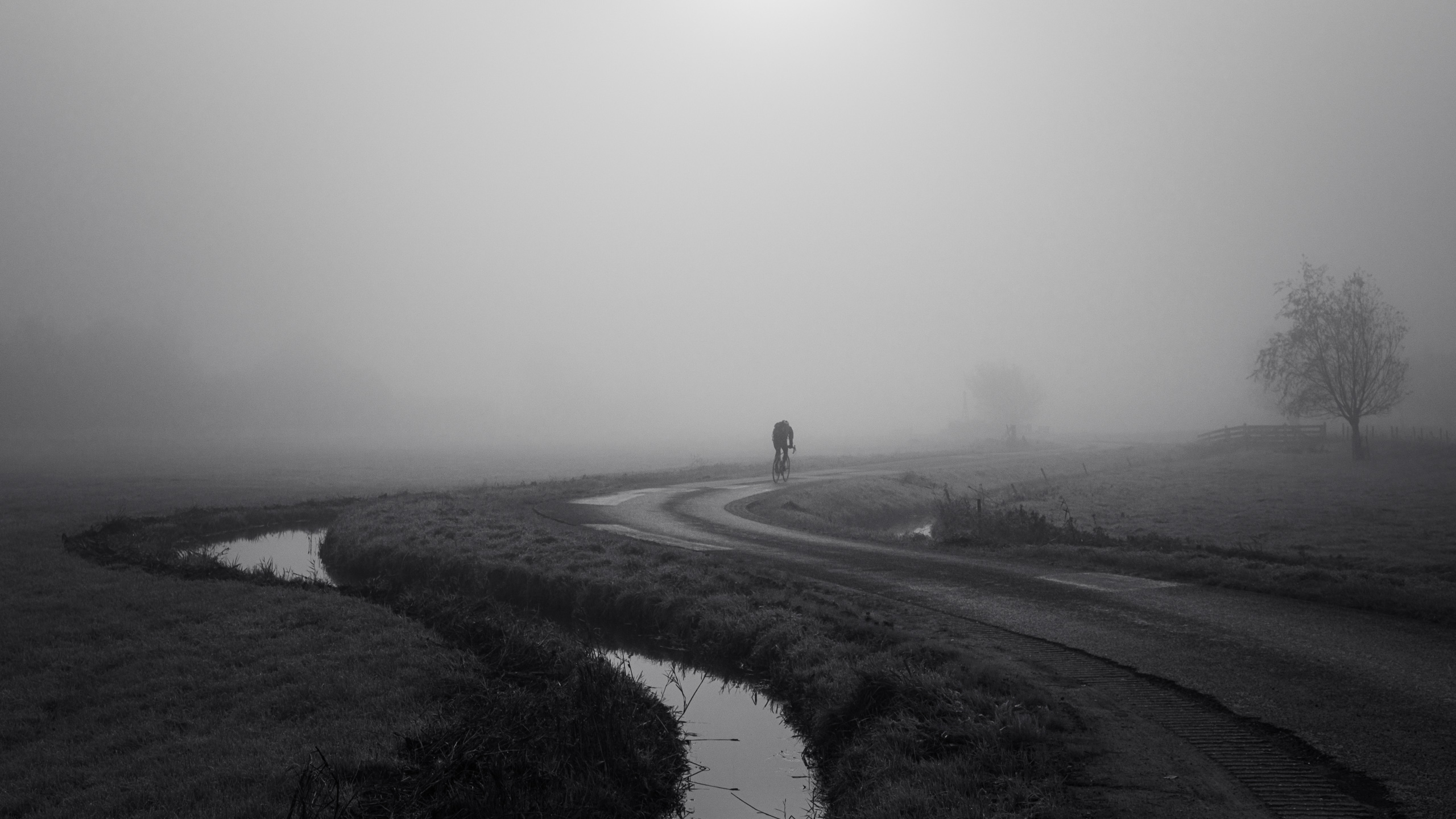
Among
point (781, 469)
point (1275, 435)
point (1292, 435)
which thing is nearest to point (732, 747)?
point (781, 469)

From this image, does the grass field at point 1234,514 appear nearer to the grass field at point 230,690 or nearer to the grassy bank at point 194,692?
the grass field at point 230,690

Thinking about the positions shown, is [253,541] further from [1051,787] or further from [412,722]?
[1051,787]

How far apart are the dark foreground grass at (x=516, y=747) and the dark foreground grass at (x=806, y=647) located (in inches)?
75.5

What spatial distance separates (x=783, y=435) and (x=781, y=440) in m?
0.27

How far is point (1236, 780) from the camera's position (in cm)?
646

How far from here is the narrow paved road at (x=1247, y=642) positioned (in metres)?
6.92

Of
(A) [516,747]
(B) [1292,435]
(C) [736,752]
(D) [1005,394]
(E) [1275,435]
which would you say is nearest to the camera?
(A) [516,747]

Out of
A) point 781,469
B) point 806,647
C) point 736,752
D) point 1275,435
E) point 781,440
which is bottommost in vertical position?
point 736,752

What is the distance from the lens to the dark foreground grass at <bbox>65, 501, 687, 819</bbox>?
730 centimetres

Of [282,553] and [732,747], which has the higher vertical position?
[282,553]

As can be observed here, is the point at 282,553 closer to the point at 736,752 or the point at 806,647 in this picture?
the point at 806,647

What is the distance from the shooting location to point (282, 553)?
1025 inches

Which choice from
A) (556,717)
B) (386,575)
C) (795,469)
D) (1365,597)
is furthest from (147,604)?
(795,469)

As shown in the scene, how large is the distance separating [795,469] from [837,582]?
36927 mm
